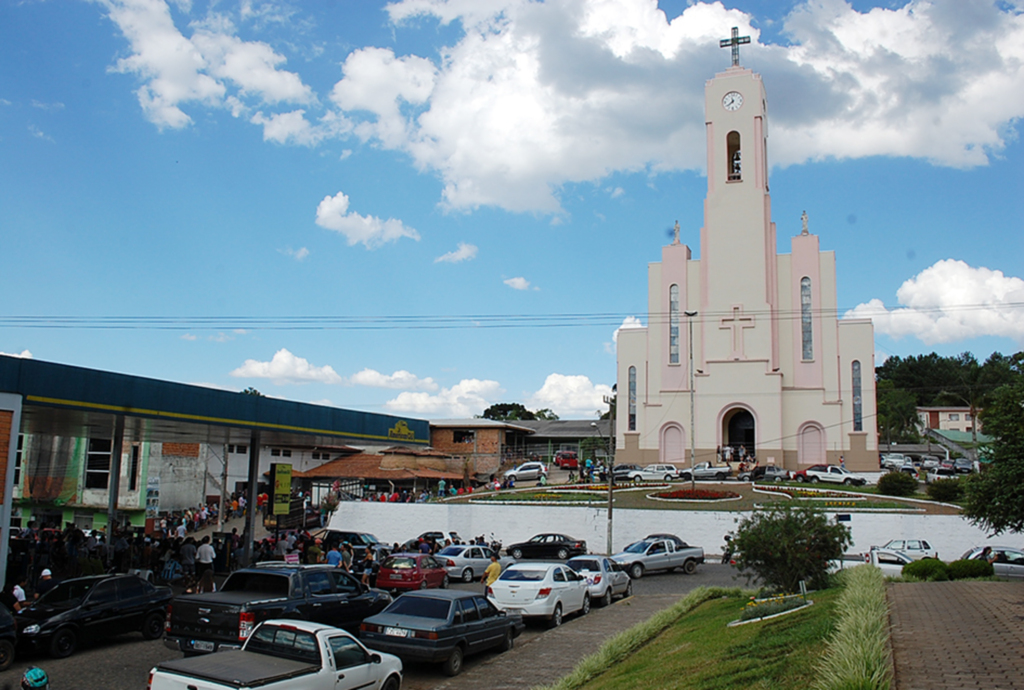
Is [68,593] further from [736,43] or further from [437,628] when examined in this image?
[736,43]

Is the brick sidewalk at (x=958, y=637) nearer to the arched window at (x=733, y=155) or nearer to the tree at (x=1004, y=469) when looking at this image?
the tree at (x=1004, y=469)

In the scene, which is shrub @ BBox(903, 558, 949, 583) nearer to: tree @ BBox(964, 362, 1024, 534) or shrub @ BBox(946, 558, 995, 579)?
shrub @ BBox(946, 558, 995, 579)

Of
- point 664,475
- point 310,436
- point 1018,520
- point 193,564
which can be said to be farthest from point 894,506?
point 193,564

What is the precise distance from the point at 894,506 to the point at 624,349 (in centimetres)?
2898

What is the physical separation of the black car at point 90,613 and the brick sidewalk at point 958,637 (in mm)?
12930

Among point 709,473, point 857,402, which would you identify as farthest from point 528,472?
point 857,402

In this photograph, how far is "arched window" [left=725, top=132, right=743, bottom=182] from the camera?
60287 millimetres

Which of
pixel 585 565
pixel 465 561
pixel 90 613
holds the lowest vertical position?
pixel 465 561

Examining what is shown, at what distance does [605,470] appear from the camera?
51.3 metres

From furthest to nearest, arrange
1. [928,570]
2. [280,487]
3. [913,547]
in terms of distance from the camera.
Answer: [913,547]
[280,487]
[928,570]

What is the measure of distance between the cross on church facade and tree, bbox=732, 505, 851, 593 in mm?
41778

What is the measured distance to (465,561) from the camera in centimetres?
2645

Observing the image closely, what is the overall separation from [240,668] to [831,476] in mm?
44103

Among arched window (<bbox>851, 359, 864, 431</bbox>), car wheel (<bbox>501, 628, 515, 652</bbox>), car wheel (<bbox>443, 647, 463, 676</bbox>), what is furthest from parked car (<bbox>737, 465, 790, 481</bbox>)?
car wheel (<bbox>443, 647, 463, 676</bbox>)
